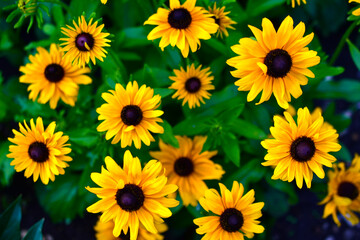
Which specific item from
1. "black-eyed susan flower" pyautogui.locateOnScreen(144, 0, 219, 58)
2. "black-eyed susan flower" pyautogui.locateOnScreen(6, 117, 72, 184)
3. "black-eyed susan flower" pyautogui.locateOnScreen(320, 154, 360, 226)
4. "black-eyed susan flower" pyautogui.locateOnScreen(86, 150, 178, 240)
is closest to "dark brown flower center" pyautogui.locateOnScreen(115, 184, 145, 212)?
"black-eyed susan flower" pyautogui.locateOnScreen(86, 150, 178, 240)

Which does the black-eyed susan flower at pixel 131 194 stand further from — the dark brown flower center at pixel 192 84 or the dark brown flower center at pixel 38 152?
the dark brown flower center at pixel 192 84

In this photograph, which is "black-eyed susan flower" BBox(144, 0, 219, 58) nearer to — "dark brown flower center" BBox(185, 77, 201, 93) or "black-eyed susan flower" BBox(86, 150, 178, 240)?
"dark brown flower center" BBox(185, 77, 201, 93)

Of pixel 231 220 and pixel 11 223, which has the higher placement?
pixel 231 220

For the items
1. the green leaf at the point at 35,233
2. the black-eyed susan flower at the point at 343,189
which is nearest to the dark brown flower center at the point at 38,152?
the green leaf at the point at 35,233

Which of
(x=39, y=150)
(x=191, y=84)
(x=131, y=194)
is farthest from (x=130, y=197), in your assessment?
(x=191, y=84)

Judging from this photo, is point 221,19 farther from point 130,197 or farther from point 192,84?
point 130,197

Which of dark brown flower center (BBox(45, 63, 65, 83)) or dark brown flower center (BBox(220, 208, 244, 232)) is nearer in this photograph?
dark brown flower center (BBox(220, 208, 244, 232))

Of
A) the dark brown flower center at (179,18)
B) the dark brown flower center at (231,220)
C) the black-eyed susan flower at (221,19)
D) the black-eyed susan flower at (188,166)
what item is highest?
the dark brown flower center at (179,18)
